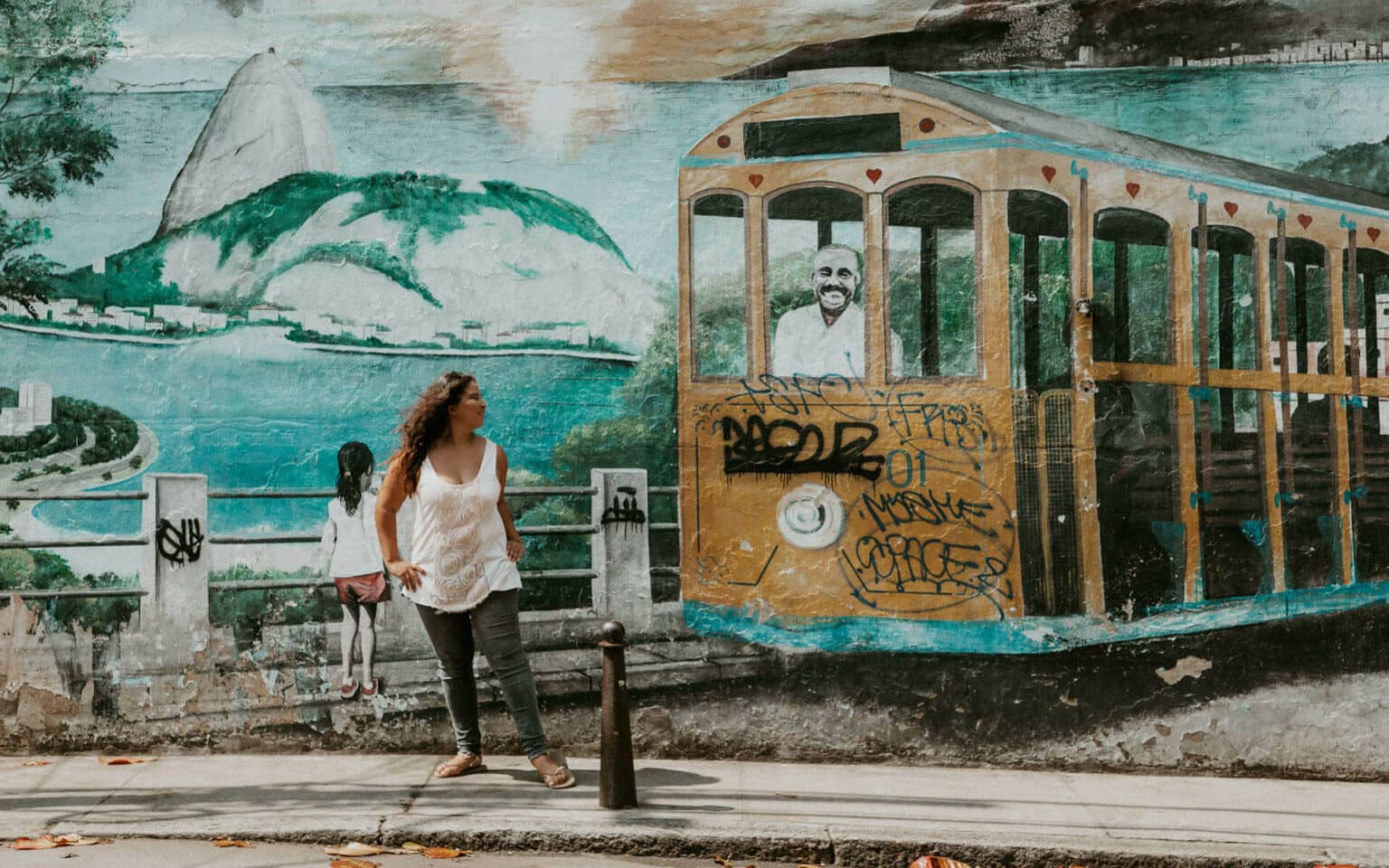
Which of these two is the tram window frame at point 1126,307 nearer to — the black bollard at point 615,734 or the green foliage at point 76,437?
the black bollard at point 615,734

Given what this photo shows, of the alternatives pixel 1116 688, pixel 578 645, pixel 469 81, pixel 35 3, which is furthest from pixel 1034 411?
pixel 35 3

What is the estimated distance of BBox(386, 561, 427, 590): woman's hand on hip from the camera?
569 centimetres

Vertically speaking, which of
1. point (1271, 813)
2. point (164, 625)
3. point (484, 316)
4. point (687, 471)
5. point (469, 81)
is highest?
point (469, 81)

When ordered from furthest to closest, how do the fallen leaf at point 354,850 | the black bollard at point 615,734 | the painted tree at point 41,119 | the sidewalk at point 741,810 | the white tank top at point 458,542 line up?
the painted tree at point 41,119, the white tank top at point 458,542, the black bollard at point 615,734, the sidewalk at point 741,810, the fallen leaf at point 354,850

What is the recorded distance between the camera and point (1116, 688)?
6383mm

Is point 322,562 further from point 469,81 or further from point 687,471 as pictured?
point 469,81

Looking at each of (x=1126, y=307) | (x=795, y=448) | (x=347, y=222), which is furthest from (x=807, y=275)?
(x=347, y=222)

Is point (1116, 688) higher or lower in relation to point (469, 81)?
lower

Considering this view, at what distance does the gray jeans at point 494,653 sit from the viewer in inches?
225

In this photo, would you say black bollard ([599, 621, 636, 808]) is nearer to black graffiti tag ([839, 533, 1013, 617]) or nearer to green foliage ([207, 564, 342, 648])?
black graffiti tag ([839, 533, 1013, 617])

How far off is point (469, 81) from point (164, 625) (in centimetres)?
321

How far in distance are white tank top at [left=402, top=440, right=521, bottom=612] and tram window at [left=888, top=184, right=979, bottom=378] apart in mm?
2172

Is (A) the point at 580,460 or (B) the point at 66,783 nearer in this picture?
(B) the point at 66,783

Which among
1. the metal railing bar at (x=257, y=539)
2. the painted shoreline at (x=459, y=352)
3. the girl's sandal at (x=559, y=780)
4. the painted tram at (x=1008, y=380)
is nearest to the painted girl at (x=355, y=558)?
the metal railing bar at (x=257, y=539)
